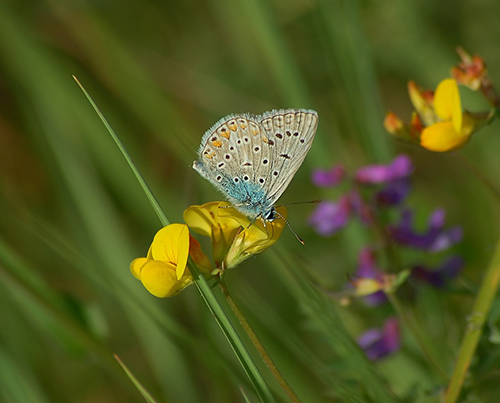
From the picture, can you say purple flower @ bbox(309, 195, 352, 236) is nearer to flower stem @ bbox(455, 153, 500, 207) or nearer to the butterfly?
the butterfly

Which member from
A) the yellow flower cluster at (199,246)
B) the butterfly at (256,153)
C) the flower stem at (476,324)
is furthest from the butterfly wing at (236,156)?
the flower stem at (476,324)

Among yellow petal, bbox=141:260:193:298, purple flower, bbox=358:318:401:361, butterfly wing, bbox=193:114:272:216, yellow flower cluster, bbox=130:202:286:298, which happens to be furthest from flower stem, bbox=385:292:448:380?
yellow petal, bbox=141:260:193:298

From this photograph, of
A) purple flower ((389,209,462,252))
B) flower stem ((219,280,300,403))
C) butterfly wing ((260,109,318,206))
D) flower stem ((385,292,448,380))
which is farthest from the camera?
purple flower ((389,209,462,252))

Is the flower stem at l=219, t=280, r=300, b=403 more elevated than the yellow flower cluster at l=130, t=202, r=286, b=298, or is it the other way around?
the yellow flower cluster at l=130, t=202, r=286, b=298

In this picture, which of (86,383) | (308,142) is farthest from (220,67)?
(308,142)

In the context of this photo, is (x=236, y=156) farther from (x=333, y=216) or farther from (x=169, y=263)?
Answer: (x=169, y=263)

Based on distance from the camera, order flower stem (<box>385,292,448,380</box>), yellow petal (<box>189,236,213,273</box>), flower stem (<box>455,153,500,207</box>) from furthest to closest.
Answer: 1. flower stem (<box>385,292,448,380</box>)
2. flower stem (<box>455,153,500,207</box>)
3. yellow petal (<box>189,236,213,273</box>)

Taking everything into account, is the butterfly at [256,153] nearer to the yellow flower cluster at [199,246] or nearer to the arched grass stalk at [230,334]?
the yellow flower cluster at [199,246]

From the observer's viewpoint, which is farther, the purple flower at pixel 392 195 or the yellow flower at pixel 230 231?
the purple flower at pixel 392 195
